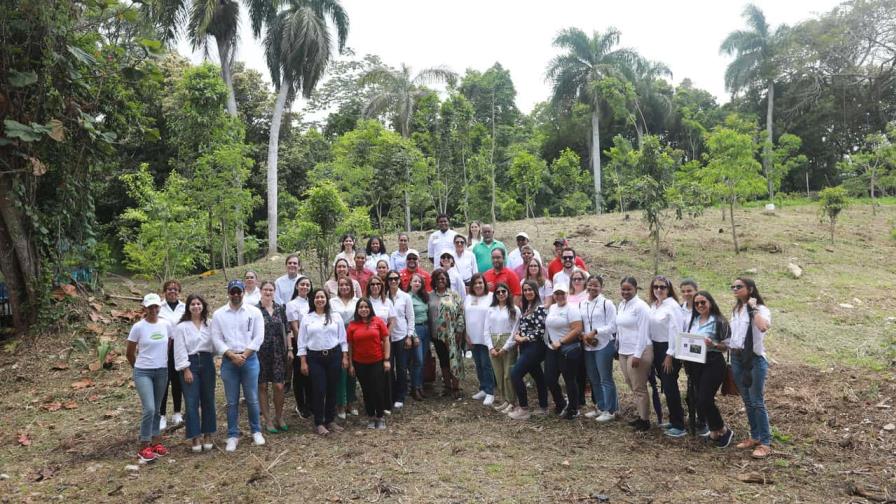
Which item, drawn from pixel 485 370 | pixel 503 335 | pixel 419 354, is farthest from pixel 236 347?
pixel 485 370

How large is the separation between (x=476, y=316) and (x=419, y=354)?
0.88m

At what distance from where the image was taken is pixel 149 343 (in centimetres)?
557

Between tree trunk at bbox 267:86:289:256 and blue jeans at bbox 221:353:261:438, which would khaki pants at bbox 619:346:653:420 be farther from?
tree trunk at bbox 267:86:289:256

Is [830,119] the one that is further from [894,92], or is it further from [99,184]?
[99,184]

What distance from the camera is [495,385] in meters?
7.34

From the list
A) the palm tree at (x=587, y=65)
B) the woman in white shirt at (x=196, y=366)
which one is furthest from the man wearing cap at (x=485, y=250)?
the palm tree at (x=587, y=65)

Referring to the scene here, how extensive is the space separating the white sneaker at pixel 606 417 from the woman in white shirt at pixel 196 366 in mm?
4035

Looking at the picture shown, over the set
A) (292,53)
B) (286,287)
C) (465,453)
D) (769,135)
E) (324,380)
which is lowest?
(465,453)

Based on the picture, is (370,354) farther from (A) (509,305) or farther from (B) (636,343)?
(B) (636,343)

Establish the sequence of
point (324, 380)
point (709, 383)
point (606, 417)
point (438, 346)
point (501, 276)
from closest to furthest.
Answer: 1. point (709, 383)
2. point (324, 380)
3. point (606, 417)
4. point (438, 346)
5. point (501, 276)

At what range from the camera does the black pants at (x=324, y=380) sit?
19.9 feet

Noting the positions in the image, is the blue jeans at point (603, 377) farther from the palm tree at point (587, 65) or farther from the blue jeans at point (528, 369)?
the palm tree at point (587, 65)

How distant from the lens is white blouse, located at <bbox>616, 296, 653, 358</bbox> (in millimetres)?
→ 5727

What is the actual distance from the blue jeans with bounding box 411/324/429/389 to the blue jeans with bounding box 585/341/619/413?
1961mm
